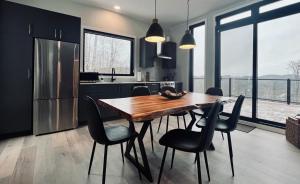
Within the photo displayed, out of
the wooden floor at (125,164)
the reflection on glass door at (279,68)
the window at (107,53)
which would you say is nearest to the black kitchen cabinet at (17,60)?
the wooden floor at (125,164)

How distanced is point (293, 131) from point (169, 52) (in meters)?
3.82

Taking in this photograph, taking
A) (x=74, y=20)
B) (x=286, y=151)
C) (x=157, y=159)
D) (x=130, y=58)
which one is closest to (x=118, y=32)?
(x=130, y=58)

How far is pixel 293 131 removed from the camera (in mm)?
2748

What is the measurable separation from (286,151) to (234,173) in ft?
4.02

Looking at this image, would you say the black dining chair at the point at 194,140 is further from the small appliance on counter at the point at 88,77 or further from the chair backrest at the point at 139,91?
the small appliance on counter at the point at 88,77

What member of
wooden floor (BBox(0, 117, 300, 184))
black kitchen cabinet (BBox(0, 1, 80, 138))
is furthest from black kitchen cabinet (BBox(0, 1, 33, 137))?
wooden floor (BBox(0, 117, 300, 184))

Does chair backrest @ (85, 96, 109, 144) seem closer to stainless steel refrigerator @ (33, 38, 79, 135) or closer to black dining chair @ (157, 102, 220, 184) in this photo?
black dining chair @ (157, 102, 220, 184)

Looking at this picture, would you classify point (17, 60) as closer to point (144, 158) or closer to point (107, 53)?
point (107, 53)

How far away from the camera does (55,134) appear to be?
318 cm

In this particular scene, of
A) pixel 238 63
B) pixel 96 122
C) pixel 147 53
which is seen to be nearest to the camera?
pixel 96 122

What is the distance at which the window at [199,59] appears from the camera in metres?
5.07

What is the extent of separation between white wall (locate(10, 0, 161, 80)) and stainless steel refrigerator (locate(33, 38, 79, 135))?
108cm

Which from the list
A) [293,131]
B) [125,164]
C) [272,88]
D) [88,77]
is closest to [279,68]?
[272,88]

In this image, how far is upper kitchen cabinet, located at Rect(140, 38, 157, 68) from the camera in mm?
5008
